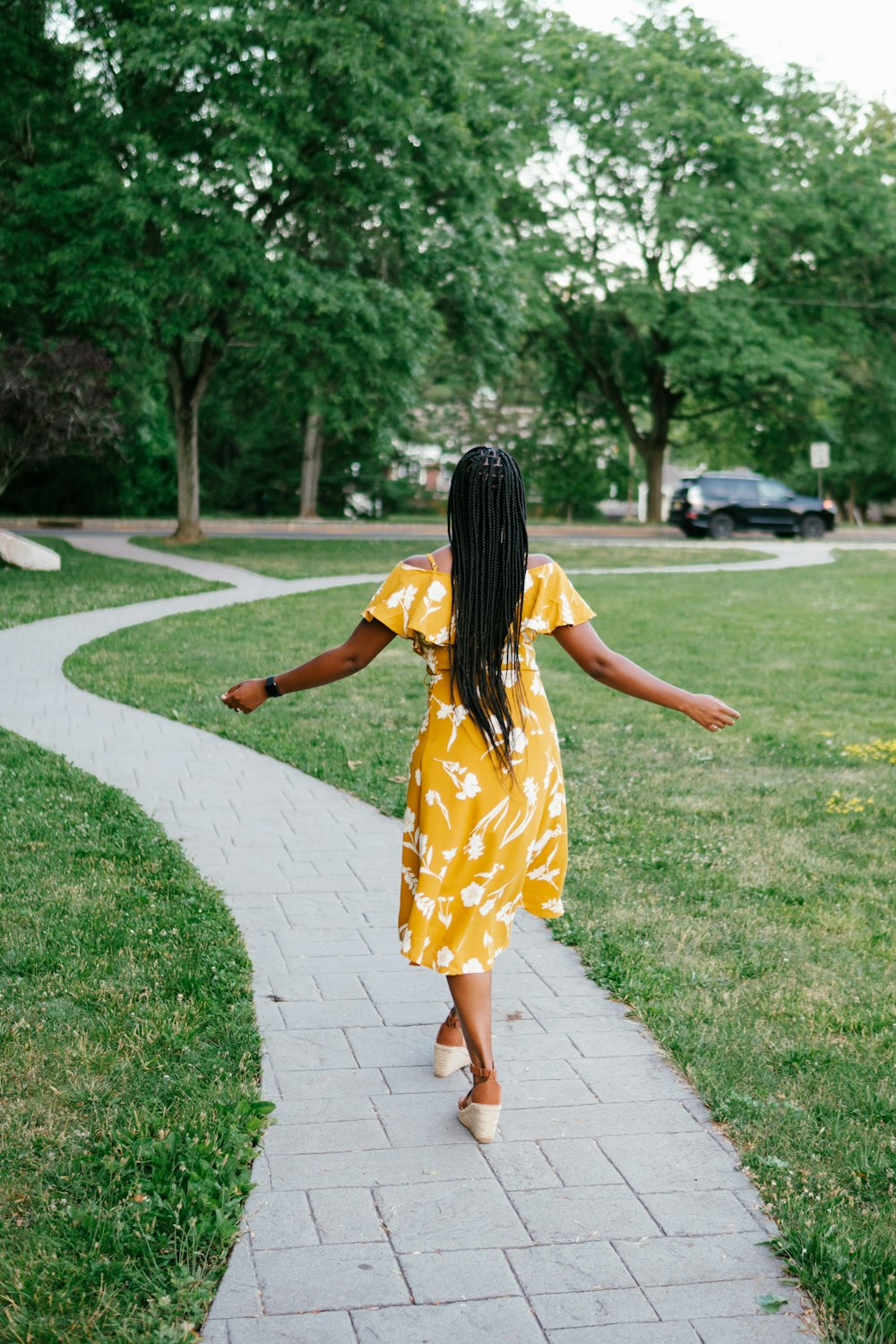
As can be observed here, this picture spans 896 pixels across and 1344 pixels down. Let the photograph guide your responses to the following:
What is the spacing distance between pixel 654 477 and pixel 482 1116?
3701 centimetres

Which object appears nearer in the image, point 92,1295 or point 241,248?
point 92,1295

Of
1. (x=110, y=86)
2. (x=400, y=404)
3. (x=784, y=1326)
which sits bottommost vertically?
(x=784, y=1326)

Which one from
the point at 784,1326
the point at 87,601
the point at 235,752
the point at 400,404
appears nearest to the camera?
the point at 784,1326

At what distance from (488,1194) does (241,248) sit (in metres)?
19.7

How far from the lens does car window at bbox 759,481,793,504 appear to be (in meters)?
34.8

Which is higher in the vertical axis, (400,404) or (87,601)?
(400,404)

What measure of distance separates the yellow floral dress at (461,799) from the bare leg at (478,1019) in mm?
46

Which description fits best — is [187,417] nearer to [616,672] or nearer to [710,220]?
[710,220]

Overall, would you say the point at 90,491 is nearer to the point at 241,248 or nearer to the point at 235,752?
the point at 241,248

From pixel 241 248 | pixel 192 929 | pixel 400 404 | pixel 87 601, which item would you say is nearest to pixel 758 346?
pixel 400 404

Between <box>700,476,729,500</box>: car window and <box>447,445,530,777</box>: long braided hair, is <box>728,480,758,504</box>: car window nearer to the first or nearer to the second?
<box>700,476,729,500</box>: car window

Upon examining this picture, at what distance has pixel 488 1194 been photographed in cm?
326

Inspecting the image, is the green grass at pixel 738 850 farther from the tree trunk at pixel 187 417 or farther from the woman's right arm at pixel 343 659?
the tree trunk at pixel 187 417

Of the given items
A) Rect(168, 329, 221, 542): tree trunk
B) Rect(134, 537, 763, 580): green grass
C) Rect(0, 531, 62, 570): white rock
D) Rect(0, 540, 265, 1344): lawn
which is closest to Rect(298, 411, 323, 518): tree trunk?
Rect(134, 537, 763, 580): green grass
